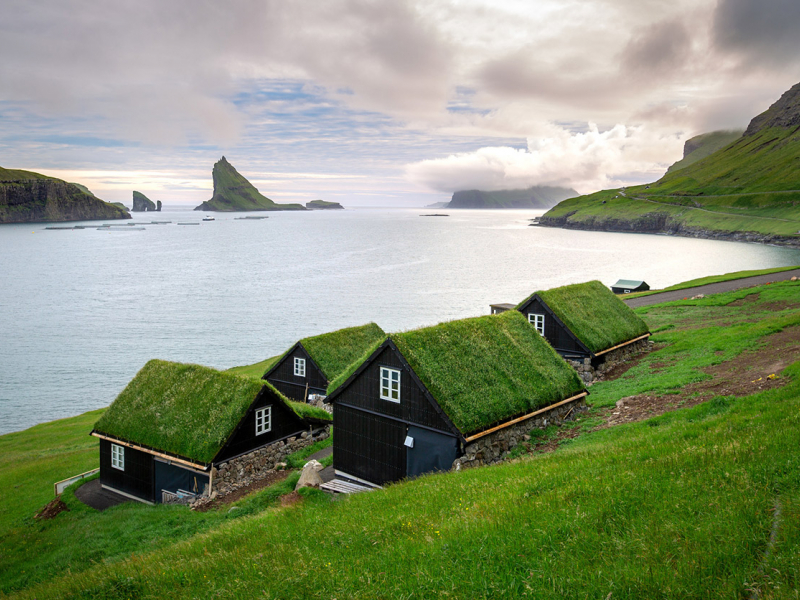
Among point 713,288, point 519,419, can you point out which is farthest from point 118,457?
point 713,288

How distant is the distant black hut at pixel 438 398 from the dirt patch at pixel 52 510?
17627mm

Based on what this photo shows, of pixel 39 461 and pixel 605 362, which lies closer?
pixel 605 362

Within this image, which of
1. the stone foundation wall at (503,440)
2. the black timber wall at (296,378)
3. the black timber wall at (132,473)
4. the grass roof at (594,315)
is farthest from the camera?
the black timber wall at (296,378)

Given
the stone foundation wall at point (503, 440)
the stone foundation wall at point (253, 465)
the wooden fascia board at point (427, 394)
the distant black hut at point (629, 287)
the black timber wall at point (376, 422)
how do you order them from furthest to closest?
the distant black hut at point (629, 287) → the stone foundation wall at point (253, 465) → the black timber wall at point (376, 422) → the stone foundation wall at point (503, 440) → the wooden fascia board at point (427, 394)

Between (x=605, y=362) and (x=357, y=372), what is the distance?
22.8 metres

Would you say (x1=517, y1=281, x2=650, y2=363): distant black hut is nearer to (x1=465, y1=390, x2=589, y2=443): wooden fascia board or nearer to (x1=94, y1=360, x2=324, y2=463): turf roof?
(x1=465, y1=390, x2=589, y2=443): wooden fascia board

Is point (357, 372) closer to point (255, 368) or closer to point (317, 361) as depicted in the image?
point (317, 361)

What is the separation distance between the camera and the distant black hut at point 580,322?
1471 inches

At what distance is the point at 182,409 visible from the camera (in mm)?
29703

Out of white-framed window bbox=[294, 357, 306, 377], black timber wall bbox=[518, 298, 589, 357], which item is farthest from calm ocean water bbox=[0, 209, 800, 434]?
black timber wall bbox=[518, 298, 589, 357]

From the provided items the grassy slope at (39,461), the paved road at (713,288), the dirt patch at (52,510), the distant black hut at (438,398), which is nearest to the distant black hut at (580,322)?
the distant black hut at (438,398)

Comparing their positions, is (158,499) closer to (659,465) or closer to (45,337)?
(659,465)

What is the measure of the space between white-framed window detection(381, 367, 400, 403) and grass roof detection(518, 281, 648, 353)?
62.0 feet

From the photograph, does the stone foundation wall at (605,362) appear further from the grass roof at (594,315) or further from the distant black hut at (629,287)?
the distant black hut at (629,287)
